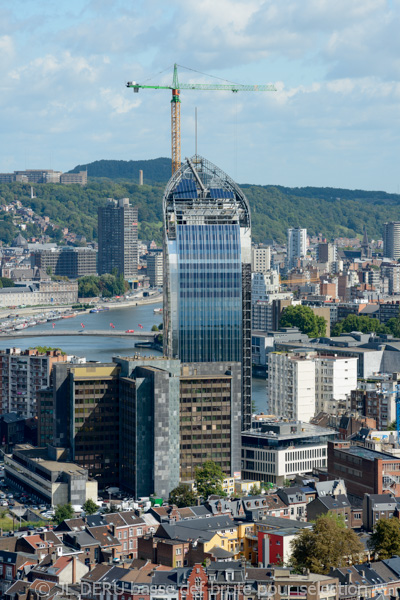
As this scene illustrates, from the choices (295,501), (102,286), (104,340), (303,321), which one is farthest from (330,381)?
(102,286)

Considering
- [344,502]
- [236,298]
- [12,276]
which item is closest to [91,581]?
[344,502]

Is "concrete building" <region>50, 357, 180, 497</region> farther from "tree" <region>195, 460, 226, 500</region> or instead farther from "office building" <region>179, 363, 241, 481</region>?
"office building" <region>179, 363, 241, 481</region>

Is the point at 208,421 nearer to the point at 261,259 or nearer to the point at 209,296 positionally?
the point at 209,296

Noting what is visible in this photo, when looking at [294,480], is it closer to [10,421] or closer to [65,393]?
[65,393]

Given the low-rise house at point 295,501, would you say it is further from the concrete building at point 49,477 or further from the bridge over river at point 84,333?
the bridge over river at point 84,333

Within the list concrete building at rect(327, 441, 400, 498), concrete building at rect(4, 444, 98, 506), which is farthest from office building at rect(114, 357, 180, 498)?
concrete building at rect(327, 441, 400, 498)

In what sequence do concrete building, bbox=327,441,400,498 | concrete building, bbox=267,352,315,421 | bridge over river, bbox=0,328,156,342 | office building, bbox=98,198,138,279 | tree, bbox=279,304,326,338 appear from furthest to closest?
office building, bbox=98,198,138,279 → bridge over river, bbox=0,328,156,342 → tree, bbox=279,304,326,338 → concrete building, bbox=267,352,315,421 → concrete building, bbox=327,441,400,498

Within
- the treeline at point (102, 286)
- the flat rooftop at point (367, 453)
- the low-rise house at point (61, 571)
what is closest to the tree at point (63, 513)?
the low-rise house at point (61, 571)

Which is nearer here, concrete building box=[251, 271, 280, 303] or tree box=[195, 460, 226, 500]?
tree box=[195, 460, 226, 500]
